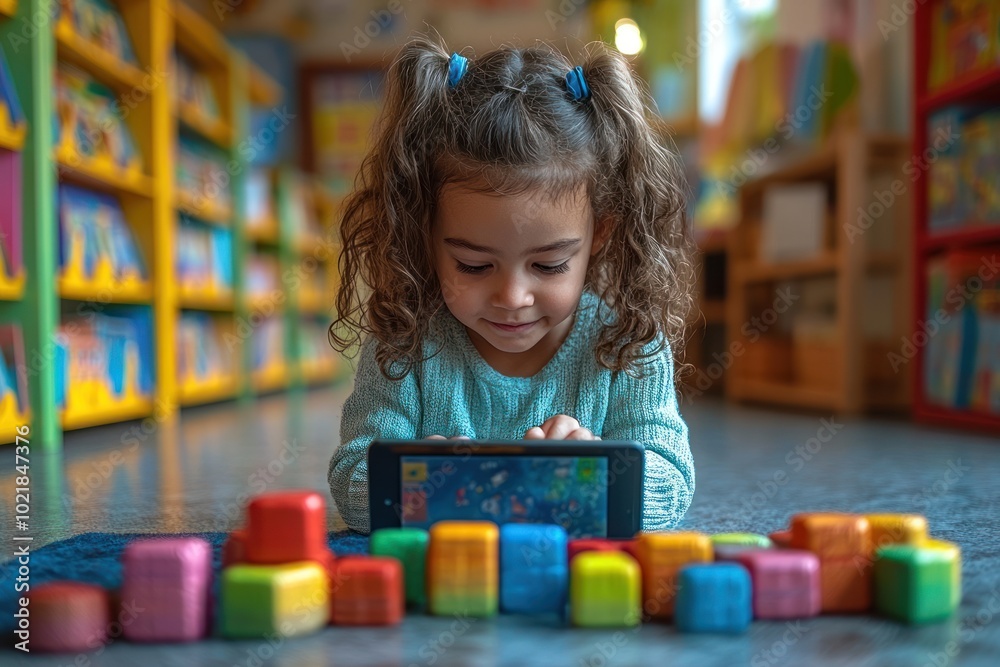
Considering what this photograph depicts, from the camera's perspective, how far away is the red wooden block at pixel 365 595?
0.66m

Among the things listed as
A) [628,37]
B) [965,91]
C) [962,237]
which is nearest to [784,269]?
[962,237]

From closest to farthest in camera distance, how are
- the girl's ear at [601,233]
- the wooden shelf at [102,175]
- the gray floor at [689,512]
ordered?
1. the gray floor at [689,512]
2. the girl's ear at [601,233]
3. the wooden shelf at [102,175]

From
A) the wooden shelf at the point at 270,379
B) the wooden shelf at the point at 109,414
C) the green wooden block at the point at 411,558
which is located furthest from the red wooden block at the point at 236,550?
the wooden shelf at the point at 270,379

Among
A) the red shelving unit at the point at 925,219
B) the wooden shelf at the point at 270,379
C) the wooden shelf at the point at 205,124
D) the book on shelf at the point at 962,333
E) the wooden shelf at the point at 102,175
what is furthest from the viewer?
the wooden shelf at the point at 270,379

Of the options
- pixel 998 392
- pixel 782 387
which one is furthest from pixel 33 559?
pixel 782 387

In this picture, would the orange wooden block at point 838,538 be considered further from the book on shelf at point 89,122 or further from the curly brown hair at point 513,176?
the book on shelf at point 89,122

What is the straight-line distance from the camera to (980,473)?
4.75 ft

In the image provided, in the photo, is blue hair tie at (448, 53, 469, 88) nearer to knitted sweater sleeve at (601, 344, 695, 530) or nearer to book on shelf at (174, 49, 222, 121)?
knitted sweater sleeve at (601, 344, 695, 530)

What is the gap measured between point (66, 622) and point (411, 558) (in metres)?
0.25

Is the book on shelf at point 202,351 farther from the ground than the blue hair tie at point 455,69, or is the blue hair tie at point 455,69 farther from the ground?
the blue hair tie at point 455,69

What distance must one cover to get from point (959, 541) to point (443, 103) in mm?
709

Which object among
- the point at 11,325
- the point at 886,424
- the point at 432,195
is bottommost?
the point at 886,424

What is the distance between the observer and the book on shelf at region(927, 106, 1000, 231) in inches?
79.6

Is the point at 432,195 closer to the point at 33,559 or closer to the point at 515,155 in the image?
the point at 515,155
